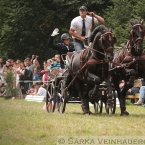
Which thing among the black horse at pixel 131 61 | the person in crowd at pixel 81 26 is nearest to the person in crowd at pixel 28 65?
the person in crowd at pixel 81 26

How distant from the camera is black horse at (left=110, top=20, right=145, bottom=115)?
1456 centimetres

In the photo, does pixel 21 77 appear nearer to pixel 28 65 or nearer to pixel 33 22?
pixel 28 65

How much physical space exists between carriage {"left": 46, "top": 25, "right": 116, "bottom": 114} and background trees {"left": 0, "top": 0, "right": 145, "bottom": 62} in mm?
18417

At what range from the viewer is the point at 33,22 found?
37.9m

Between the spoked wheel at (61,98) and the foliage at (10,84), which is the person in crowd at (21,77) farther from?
the spoked wheel at (61,98)

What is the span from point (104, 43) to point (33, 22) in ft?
77.8

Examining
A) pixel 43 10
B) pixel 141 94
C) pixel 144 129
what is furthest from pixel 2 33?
pixel 144 129

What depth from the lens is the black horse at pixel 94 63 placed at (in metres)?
14.5

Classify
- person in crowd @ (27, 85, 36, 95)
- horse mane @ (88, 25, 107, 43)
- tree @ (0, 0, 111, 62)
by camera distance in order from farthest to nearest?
tree @ (0, 0, 111, 62), person in crowd @ (27, 85, 36, 95), horse mane @ (88, 25, 107, 43)

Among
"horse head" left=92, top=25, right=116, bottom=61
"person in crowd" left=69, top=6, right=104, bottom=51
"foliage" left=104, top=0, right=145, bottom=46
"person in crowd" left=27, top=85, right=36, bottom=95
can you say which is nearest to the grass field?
"horse head" left=92, top=25, right=116, bottom=61

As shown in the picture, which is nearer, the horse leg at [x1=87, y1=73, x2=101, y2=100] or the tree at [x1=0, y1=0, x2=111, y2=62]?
the horse leg at [x1=87, y1=73, x2=101, y2=100]

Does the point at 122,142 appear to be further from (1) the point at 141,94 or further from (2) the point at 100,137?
(1) the point at 141,94

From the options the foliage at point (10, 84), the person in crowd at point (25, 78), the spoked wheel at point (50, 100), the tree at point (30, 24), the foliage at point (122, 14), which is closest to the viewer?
the spoked wheel at point (50, 100)

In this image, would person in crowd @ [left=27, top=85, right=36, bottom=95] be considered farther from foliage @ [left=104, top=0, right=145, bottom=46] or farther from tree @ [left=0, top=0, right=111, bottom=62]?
tree @ [left=0, top=0, right=111, bottom=62]
